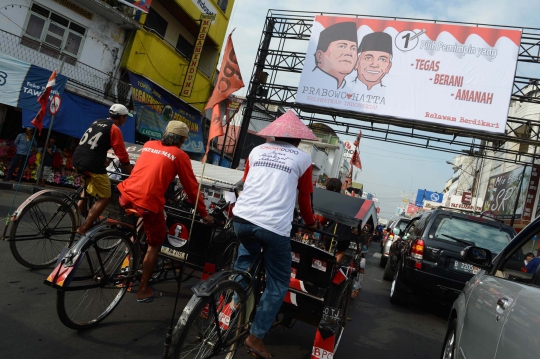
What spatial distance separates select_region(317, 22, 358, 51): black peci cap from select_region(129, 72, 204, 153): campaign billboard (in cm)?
645

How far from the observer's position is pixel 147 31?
16281 mm

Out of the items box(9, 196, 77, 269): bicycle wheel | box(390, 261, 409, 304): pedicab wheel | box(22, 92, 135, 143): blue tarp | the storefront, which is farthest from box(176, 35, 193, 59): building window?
box(9, 196, 77, 269): bicycle wheel

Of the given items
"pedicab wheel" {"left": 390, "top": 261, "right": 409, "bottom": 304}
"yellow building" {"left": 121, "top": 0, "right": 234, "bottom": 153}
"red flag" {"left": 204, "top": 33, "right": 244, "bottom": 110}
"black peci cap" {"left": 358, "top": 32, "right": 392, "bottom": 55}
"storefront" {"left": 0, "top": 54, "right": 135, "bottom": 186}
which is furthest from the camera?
"yellow building" {"left": 121, "top": 0, "right": 234, "bottom": 153}

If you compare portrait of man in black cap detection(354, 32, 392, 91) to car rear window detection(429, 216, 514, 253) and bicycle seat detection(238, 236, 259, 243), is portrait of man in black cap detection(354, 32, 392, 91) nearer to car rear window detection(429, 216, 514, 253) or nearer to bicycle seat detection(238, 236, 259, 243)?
car rear window detection(429, 216, 514, 253)

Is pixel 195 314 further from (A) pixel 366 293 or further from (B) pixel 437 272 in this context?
(A) pixel 366 293

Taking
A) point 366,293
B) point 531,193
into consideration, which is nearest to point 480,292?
point 366,293

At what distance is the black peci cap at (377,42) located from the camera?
15891 mm

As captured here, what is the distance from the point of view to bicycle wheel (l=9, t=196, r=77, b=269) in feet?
15.2

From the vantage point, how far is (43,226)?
4715mm

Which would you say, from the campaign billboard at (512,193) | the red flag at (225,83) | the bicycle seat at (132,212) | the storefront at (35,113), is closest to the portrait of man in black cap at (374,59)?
the campaign billboard at (512,193)

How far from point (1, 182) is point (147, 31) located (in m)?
7.86

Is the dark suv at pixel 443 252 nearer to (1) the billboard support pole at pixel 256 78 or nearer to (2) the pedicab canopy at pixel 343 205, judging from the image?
(2) the pedicab canopy at pixel 343 205

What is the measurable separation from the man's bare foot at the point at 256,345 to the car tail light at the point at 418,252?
13.5ft

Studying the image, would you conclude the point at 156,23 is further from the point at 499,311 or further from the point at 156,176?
the point at 499,311
